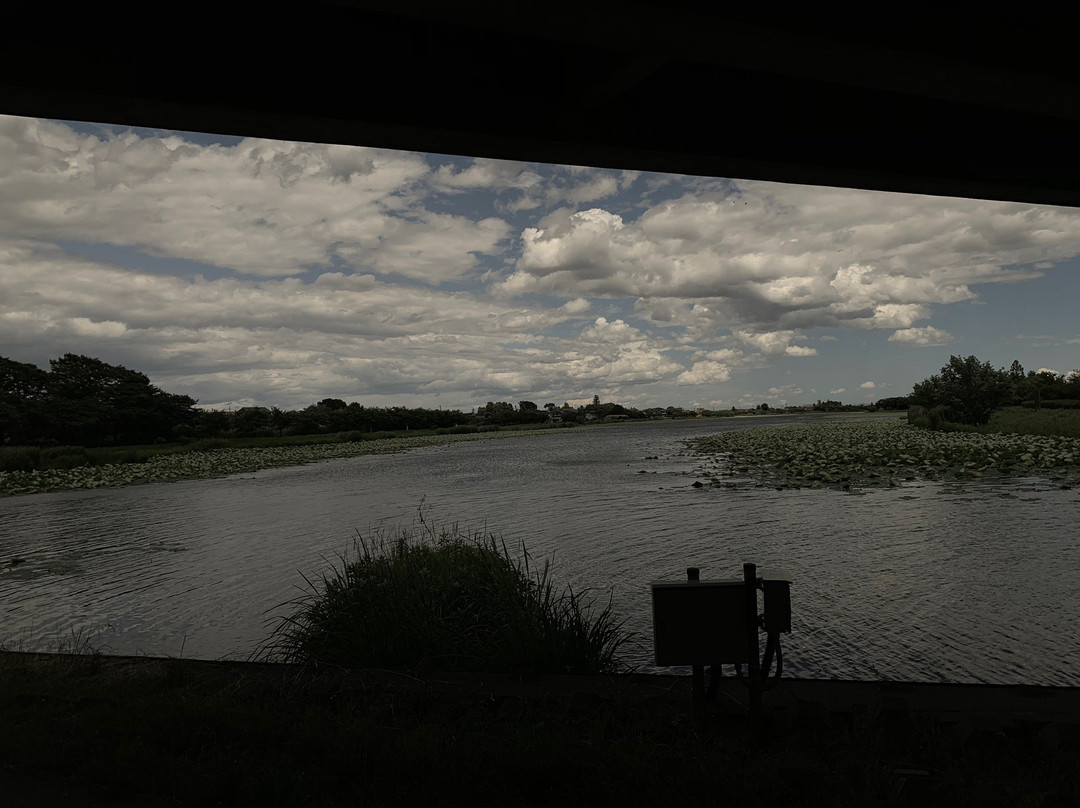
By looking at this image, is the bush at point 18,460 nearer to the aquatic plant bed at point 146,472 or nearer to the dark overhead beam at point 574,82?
the aquatic plant bed at point 146,472

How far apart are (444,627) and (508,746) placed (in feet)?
8.96

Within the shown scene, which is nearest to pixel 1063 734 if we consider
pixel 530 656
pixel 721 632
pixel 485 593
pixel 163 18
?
pixel 721 632

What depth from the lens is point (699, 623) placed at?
505cm

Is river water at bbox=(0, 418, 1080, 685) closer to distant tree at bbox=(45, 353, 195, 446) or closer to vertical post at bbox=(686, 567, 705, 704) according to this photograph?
vertical post at bbox=(686, 567, 705, 704)

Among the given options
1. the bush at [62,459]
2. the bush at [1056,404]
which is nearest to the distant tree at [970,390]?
the bush at [1056,404]

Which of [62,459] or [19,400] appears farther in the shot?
[19,400]

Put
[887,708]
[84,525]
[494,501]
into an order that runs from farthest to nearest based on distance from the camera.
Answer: [494,501] < [84,525] < [887,708]

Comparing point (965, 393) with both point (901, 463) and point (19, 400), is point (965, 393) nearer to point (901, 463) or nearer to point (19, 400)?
point (901, 463)

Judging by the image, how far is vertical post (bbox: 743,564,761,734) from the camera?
470cm

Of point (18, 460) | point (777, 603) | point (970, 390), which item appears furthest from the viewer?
point (970, 390)

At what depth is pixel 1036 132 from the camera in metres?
7.54

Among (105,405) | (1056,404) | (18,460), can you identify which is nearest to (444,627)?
(18,460)

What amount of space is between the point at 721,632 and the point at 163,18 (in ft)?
20.1

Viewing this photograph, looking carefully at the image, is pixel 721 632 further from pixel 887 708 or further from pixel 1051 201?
pixel 1051 201
